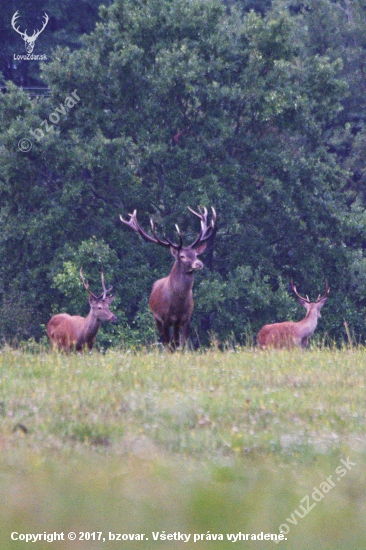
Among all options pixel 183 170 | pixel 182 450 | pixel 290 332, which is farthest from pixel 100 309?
pixel 183 170

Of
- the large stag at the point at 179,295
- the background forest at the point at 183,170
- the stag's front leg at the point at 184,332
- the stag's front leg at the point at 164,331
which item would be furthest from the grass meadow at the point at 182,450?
the background forest at the point at 183,170

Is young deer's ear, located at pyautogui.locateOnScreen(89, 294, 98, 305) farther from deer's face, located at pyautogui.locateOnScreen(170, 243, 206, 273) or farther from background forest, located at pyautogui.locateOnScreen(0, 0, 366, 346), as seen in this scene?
background forest, located at pyautogui.locateOnScreen(0, 0, 366, 346)

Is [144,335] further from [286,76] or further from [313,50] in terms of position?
[313,50]

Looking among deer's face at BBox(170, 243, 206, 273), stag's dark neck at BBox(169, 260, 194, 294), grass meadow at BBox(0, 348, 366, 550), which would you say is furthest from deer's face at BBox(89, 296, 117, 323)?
grass meadow at BBox(0, 348, 366, 550)

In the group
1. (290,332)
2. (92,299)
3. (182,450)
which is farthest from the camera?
(290,332)

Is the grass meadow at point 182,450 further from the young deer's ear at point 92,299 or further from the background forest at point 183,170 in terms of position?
the background forest at point 183,170

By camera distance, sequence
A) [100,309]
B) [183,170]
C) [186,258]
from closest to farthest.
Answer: [186,258] < [100,309] < [183,170]

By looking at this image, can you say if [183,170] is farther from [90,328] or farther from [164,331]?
[164,331]

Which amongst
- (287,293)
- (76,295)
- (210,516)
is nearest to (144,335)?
(76,295)

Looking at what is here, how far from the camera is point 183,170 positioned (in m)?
20.4

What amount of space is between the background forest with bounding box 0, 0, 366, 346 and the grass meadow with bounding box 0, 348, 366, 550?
37.3 ft

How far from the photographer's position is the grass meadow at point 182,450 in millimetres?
3832

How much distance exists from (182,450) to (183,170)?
15.4 meters

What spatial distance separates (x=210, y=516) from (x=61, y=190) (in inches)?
684
